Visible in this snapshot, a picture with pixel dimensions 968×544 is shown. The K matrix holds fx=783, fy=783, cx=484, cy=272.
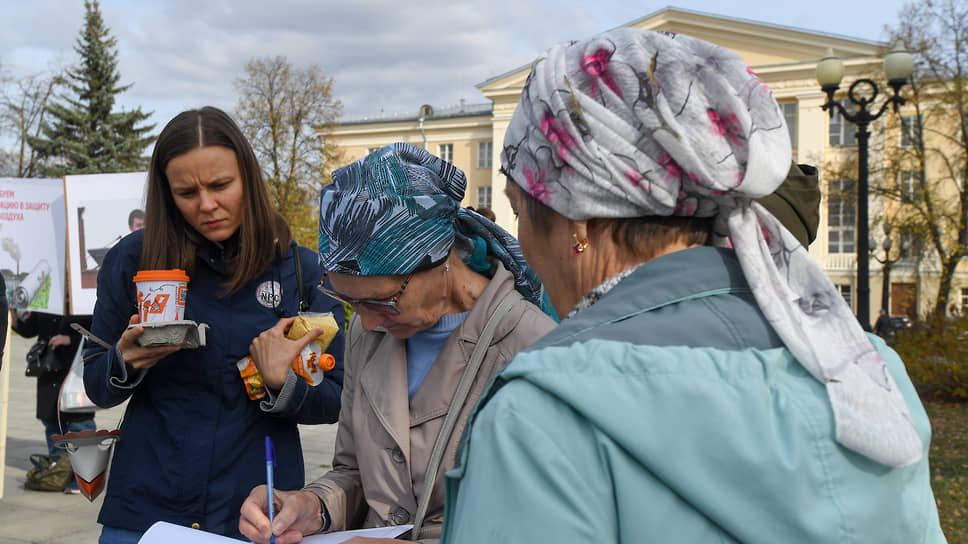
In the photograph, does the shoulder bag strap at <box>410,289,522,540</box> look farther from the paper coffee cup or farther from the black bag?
the black bag

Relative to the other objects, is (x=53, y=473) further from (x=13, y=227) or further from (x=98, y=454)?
(x=98, y=454)

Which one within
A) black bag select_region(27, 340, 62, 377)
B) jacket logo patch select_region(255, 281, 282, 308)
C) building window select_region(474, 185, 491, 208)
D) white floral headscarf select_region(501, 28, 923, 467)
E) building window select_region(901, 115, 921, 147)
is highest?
building window select_region(901, 115, 921, 147)

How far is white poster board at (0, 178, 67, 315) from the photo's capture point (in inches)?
235

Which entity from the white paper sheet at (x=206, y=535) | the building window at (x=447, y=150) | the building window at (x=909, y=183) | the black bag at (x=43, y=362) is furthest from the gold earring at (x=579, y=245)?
the building window at (x=447, y=150)

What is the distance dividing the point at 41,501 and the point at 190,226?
481 cm

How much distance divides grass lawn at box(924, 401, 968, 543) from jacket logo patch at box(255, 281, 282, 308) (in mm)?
5082

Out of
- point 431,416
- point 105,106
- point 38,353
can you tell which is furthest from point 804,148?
point 431,416

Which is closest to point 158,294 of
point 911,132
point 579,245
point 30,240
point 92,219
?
point 579,245

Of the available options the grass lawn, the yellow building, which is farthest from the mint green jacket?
the yellow building

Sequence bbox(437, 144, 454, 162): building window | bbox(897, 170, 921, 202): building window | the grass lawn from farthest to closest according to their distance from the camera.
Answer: bbox(437, 144, 454, 162): building window, bbox(897, 170, 921, 202): building window, the grass lawn

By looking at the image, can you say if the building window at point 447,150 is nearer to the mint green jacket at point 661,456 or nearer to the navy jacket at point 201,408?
the navy jacket at point 201,408

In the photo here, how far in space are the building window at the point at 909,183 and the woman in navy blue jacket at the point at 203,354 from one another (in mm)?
27817

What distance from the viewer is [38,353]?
6723mm

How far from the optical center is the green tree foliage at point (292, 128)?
3056 cm
